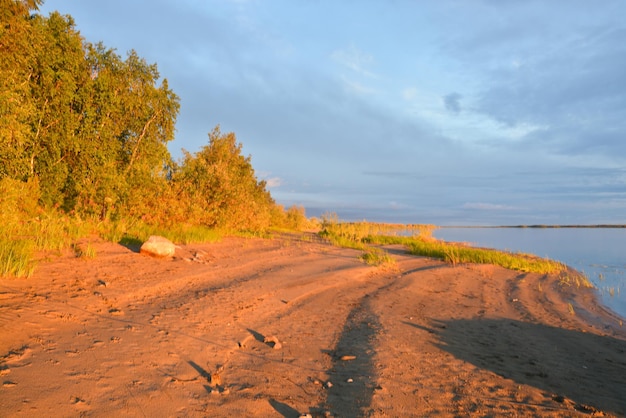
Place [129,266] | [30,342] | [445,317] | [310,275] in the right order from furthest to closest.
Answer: [310,275] → [129,266] → [445,317] → [30,342]

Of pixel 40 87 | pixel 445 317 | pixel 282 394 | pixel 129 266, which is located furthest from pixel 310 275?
pixel 40 87

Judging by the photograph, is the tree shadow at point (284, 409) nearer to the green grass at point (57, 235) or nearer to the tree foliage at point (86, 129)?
the green grass at point (57, 235)

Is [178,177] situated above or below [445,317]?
above

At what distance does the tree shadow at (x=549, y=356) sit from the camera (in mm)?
4496

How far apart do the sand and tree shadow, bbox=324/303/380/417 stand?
0.08 feet

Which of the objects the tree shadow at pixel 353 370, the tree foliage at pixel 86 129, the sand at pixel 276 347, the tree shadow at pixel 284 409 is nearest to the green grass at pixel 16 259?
the sand at pixel 276 347

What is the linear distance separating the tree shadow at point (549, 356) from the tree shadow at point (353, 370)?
3.85 feet

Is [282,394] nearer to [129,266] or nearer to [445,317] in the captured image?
[445,317]

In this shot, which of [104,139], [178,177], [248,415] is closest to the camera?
[248,415]

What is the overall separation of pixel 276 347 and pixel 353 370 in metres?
1.18

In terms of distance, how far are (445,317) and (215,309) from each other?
4557 millimetres

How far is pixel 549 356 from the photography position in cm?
576

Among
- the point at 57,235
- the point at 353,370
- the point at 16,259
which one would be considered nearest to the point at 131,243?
the point at 57,235

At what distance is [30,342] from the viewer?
430 cm
